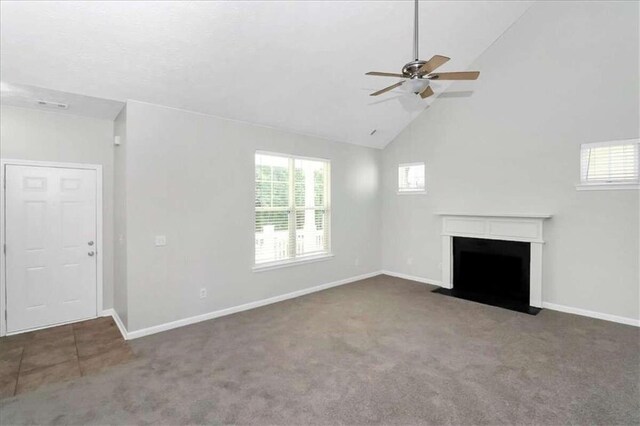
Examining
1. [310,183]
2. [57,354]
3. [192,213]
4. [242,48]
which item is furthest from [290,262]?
[242,48]

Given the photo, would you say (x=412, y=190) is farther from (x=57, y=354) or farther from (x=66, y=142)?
(x=57, y=354)

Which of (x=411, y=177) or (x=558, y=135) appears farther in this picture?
(x=411, y=177)

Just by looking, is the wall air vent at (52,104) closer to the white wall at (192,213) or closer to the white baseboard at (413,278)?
the white wall at (192,213)

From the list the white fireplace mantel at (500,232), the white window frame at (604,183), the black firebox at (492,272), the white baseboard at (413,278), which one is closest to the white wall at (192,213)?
the white baseboard at (413,278)

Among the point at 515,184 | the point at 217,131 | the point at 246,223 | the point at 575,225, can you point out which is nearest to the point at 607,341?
the point at 575,225

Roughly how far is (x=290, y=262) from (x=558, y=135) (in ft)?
13.9

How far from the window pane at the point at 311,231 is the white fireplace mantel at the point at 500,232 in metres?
2.05

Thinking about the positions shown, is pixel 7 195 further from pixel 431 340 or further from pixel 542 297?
pixel 542 297

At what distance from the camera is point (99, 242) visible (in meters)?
4.16

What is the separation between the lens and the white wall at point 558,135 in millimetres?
3887

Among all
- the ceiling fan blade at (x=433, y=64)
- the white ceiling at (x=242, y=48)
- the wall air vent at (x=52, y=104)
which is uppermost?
the white ceiling at (x=242, y=48)

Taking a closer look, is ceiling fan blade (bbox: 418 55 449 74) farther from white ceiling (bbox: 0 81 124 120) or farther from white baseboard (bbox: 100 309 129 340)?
white baseboard (bbox: 100 309 129 340)

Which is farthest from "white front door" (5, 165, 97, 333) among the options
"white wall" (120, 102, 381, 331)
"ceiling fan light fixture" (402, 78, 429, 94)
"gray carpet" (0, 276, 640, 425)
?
"ceiling fan light fixture" (402, 78, 429, 94)

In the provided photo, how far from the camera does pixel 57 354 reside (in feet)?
10.3
